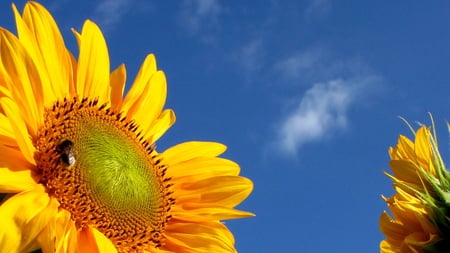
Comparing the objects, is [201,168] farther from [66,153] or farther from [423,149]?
[423,149]

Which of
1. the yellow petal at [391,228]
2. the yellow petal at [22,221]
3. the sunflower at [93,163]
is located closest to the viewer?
the yellow petal at [22,221]

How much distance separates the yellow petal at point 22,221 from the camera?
2475mm

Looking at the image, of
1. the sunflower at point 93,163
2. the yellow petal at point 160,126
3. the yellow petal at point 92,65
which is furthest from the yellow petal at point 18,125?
the yellow petal at point 160,126

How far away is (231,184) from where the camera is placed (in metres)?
3.43

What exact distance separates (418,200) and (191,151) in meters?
1.24

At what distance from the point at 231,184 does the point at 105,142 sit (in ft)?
2.01

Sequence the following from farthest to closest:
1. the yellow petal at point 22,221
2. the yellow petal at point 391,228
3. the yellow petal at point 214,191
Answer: the yellow petal at point 391,228, the yellow petal at point 214,191, the yellow petal at point 22,221

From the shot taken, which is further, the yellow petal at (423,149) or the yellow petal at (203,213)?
the yellow petal at (423,149)

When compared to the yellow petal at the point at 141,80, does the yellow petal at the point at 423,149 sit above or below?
above

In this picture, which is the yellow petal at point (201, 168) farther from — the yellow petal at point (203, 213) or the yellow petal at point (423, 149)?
the yellow petal at point (423, 149)

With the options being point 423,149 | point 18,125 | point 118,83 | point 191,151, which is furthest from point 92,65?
point 423,149

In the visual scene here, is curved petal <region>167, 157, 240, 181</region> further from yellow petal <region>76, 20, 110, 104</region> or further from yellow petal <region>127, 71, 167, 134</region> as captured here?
yellow petal <region>76, 20, 110, 104</region>

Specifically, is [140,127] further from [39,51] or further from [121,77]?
[39,51]

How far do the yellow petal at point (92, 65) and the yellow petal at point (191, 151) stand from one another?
0.39 metres
